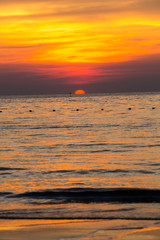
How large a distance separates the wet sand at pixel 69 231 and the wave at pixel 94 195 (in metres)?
2.83

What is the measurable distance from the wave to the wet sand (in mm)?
2825

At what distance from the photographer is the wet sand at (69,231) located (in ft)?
28.7

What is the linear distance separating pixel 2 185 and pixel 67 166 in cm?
487

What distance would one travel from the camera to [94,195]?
13875mm

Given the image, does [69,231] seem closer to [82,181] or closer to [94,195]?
[94,195]

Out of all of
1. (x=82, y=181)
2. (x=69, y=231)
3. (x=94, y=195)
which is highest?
(x=82, y=181)

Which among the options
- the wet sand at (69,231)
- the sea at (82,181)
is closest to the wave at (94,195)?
the sea at (82,181)

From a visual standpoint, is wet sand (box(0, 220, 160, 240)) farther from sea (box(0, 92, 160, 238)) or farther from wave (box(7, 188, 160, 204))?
wave (box(7, 188, 160, 204))

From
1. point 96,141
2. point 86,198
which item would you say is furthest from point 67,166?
point 96,141

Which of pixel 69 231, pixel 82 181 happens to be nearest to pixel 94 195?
pixel 82 181

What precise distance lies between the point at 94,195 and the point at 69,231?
183 inches

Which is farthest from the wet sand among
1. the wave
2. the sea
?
the wave

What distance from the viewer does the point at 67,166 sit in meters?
19.9

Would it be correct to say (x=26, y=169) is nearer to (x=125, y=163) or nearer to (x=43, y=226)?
(x=125, y=163)
